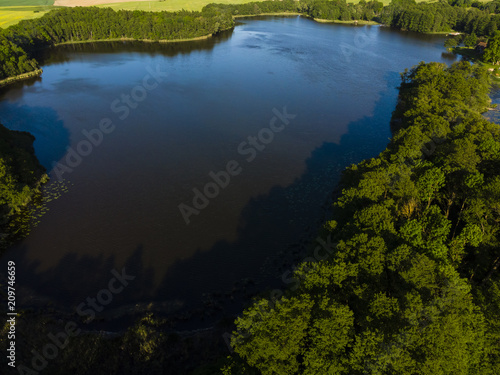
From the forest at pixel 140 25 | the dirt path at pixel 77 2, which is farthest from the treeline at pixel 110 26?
the dirt path at pixel 77 2

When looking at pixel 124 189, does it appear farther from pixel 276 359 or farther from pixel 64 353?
pixel 276 359

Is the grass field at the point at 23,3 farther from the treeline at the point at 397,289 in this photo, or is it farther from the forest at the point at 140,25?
the treeline at the point at 397,289

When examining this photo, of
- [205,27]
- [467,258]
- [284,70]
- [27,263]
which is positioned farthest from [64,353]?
[205,27]

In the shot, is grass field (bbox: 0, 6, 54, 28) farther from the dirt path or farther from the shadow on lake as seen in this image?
the shadow on lake

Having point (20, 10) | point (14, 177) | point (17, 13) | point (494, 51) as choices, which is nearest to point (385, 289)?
point (14, 177)

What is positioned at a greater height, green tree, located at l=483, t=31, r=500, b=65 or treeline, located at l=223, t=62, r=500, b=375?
green tree, located at l=483, t=31, r=500, b=65

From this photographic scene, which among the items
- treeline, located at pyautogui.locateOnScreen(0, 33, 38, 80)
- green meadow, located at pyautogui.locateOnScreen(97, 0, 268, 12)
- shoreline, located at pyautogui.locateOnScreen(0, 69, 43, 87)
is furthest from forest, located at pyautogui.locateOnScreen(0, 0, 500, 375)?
green meadow, located at pyautogui.locateOnScreen(97, 0, 268, 12)
